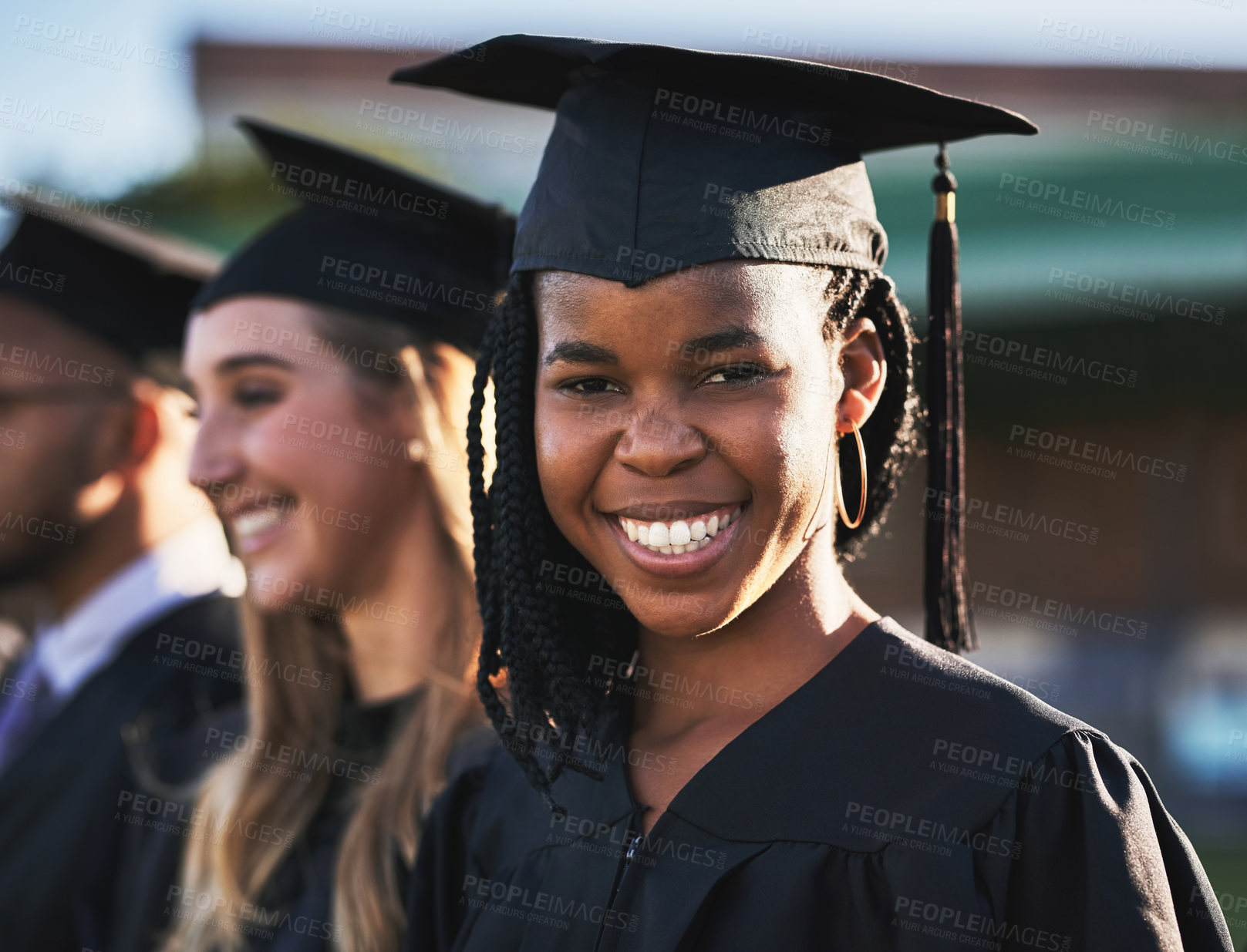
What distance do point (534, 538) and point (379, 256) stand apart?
4.82 ft

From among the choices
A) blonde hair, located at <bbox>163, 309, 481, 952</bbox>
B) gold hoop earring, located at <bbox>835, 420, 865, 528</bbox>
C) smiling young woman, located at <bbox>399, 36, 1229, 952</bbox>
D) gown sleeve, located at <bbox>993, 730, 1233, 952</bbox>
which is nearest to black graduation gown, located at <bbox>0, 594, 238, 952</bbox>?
blonde hair, located at <bbox>163, 309, 481, 952</bbox>

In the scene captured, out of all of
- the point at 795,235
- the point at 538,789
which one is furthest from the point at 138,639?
the point at 795,235

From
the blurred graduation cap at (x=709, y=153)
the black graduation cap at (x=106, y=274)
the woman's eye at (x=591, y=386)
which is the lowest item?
the black graduation cap at (x=106, y=274)

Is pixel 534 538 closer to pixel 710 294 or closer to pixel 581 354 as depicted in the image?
pixel 581 354

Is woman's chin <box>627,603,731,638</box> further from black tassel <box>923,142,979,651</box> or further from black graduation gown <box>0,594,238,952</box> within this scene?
black graduation gown <box>0,594,238,952</box>

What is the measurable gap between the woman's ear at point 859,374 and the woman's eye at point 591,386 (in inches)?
15.0

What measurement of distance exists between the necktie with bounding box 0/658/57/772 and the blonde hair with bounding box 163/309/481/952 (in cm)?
112

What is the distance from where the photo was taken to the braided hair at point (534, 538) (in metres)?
1.87

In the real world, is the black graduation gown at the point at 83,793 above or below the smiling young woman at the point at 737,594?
below

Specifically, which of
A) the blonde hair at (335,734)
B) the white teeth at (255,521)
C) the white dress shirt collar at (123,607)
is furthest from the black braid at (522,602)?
the white dress shirt collar at (123,607)

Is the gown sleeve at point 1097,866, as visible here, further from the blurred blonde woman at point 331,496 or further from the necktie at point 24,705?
the necktie at point 24,705

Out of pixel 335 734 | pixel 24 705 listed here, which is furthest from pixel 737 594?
pixel 24 705

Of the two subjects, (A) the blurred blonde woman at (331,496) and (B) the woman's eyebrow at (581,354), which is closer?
(B) the woman's eyebrow at (581,354)

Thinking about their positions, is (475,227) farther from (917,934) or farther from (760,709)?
(917,934)
